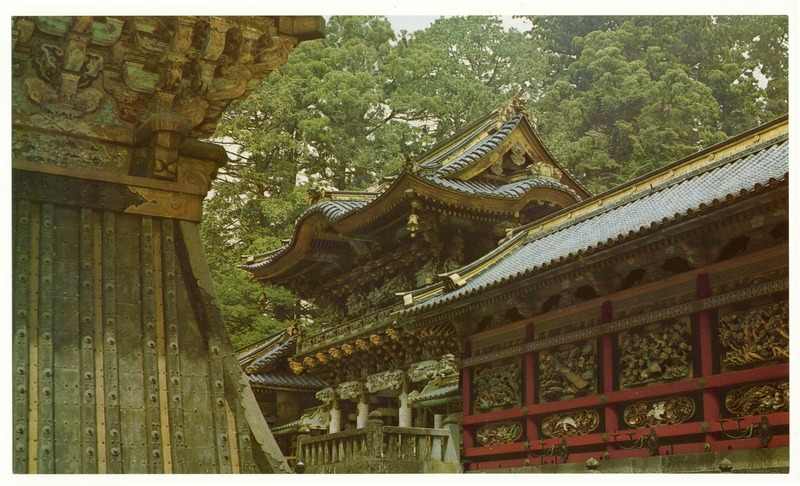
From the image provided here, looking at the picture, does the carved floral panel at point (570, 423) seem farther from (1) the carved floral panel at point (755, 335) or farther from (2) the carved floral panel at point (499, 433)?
(1) the carved floral panel at point (755, 335)

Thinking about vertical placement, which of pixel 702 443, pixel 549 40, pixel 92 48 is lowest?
pixel 702 443

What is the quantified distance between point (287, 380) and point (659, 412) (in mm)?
14890

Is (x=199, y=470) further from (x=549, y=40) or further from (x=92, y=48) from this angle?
(x=549, y=40)

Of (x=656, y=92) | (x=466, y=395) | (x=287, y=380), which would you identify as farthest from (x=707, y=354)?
(x=656, y=92)

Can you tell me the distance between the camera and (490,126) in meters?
22.3

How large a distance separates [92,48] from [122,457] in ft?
9.46

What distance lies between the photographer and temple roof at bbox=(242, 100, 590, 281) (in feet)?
62.5

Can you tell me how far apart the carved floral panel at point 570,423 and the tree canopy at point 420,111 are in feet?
55.2

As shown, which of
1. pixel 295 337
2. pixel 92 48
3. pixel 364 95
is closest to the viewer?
pixel 92 48

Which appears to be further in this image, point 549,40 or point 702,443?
point 549,40

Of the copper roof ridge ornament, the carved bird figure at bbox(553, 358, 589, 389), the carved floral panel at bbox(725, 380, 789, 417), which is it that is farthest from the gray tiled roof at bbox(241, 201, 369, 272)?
the carved floral panel at bbox(725, 380, 789, 417)

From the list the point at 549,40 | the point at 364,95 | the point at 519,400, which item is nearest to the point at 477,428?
the point at 519,400

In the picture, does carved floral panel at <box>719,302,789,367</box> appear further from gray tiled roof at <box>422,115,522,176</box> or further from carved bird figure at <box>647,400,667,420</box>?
gray tiled roof at <box>422,115,522,176</box>

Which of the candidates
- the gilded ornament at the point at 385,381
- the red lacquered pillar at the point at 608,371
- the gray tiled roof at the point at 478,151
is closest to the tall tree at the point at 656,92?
the gray tiled roof at the point at 478,151
